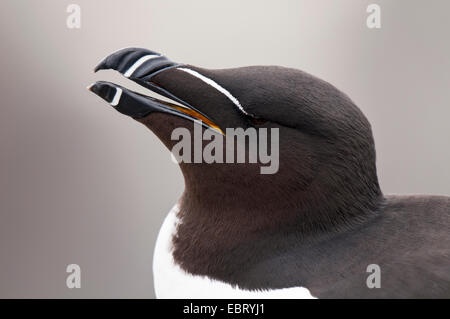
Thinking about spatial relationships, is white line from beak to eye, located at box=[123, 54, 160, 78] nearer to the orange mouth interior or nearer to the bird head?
the bird head

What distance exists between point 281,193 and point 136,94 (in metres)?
0.34

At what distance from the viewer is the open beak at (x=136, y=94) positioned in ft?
4.25

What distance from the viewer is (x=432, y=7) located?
3.29m

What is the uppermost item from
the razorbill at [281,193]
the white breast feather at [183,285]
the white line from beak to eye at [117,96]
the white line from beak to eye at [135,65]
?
the white line from beak to eye at [135,65]

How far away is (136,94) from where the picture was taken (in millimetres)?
1312

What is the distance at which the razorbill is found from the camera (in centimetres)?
126

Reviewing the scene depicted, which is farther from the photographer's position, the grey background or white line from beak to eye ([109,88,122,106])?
the grey background

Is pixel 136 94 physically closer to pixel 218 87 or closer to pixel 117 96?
pixel 117 96

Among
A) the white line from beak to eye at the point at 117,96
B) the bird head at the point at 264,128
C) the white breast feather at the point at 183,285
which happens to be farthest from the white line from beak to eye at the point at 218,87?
the white breast feather at the point at 183,285

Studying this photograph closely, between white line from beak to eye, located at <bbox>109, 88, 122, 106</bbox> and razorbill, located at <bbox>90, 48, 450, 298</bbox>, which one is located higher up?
white line from beak to eye, located at <bbox>109, 88, 122, 106</bbox>

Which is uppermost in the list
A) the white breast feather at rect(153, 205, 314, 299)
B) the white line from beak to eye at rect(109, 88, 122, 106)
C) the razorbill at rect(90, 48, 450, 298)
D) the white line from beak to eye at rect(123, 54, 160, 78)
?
the white line from beak to eye at rect(123, 54, 160, 78)

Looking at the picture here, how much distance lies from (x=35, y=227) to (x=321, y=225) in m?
1.82

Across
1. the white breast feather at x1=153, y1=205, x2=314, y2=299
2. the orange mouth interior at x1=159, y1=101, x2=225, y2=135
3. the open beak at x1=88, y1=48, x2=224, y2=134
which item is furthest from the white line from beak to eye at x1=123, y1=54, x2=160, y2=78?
the white breast feather at x1=153, y1=205, x2=314, y2=299

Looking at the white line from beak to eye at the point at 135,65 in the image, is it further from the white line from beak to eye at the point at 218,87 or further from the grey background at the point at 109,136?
the grey background at the point at 109,136
